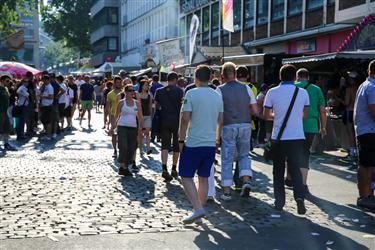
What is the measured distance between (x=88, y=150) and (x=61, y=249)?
887 cm

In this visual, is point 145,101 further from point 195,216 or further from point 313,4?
point 313,4

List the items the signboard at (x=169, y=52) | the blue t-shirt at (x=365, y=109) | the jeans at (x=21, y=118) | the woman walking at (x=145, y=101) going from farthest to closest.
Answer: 1. the signboard at (x=169, y=52)
2. the jeans at (x=21, y=118)
3. the woman walking at (x=145, y=101)
4. the blue t-shirt at (x=365, y=109)

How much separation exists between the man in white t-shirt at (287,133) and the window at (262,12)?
76.1ft

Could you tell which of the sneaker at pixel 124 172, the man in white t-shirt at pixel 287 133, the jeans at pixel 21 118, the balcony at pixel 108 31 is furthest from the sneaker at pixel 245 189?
the balcony at pixel 108 31

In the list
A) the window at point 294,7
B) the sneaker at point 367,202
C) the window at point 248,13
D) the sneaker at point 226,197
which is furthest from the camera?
the window at point 248,13

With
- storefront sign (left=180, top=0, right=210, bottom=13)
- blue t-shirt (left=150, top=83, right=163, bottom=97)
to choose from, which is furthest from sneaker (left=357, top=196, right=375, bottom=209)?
storefront sign (left=180, top=0, right=210, bottom=13)

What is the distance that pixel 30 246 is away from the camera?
220 inches

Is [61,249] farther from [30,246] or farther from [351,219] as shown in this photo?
[351,219]

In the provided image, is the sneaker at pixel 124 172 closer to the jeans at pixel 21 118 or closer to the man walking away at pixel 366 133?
the man walking away at pixel 366 133

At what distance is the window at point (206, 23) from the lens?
131 feet

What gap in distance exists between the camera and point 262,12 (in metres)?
30.6

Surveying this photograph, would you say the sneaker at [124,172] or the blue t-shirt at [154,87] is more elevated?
the blue t-shirt at [154,87]

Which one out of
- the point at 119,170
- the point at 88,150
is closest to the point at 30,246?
the point at 119,170

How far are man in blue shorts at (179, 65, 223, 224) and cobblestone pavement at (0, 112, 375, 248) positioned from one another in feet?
1.99
